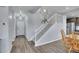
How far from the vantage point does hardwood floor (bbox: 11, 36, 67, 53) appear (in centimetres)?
268

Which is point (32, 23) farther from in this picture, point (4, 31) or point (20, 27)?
point (4, 31)

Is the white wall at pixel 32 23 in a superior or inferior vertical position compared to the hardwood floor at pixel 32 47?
superior

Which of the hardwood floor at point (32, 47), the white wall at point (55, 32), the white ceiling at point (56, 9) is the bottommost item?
the hardwood floor at point (32, 47)

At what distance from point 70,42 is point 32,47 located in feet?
2.60

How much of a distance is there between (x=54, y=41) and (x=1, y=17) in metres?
1.17

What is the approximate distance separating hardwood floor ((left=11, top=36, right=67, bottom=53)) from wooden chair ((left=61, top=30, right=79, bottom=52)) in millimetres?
94

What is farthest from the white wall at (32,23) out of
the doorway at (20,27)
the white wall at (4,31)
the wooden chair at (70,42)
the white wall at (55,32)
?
the wooden chair at (70,42)

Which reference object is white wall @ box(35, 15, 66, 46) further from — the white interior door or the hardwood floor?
the white interior door

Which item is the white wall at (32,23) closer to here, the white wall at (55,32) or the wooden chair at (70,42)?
the white wall at (55,32)

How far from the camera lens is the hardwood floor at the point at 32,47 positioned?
2.68 metres

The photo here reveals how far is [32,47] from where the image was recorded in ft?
8.91


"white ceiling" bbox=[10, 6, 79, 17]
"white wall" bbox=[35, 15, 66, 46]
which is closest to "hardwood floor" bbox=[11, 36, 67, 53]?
"white wall" bbox=[35, 15, 66, 46]

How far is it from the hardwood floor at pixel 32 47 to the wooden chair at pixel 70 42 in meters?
0.09

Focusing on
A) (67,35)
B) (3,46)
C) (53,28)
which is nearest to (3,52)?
(3,46)
